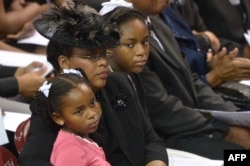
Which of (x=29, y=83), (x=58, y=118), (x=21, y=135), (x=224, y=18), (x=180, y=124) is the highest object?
(x=58, y=118)

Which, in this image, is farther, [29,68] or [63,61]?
[29,68]

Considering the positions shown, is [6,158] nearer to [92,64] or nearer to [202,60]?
[92,64]

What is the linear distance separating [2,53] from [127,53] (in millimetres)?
783

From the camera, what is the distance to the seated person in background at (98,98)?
1625mm

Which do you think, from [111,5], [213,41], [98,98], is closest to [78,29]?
A: [98,98]

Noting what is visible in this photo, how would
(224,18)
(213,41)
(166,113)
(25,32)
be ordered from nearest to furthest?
(166,113)
(25,32)
(213,41)
(224,18)

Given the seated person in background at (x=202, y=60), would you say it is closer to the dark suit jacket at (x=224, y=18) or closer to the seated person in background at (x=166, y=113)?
the seated person in background at (x=166, y=113)

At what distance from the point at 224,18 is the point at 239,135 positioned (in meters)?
1.12

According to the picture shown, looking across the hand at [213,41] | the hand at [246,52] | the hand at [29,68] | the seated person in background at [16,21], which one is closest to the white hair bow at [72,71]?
the hand at [29,68]

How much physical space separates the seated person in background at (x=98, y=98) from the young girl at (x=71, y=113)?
0.20ft

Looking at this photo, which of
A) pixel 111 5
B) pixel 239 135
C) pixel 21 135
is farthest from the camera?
pixel 239 135

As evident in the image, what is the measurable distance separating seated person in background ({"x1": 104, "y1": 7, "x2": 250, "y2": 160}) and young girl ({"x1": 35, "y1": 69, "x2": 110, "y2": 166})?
1.11ft

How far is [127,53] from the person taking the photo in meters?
1.87

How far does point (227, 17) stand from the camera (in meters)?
3.27
